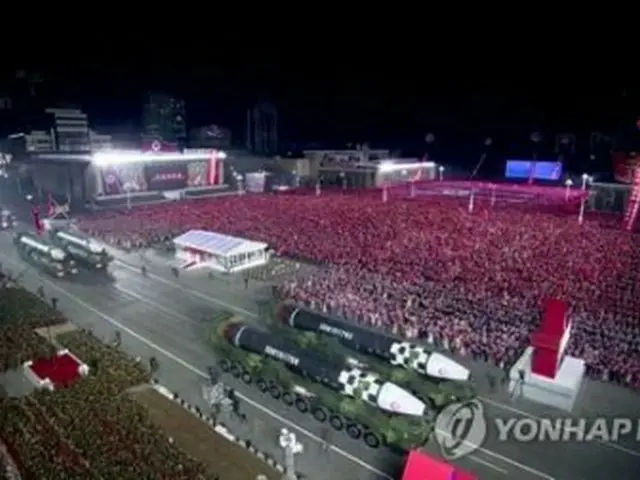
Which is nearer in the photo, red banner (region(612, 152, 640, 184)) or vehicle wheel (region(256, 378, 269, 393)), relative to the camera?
vehicle wheel (region(256, 378, 269, 393))

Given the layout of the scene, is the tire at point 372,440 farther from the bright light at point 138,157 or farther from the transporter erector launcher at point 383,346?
the bright light at point 138,157

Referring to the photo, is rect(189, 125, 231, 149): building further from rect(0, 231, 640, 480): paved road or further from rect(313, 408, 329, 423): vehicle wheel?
rect(313, 408, 329, 423): vehicle wheel

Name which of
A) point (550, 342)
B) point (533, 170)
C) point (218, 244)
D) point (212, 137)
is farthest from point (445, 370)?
point (212, 137)

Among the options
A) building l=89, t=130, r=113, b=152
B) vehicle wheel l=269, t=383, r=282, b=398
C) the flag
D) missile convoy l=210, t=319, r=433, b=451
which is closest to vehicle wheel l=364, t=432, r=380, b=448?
missile convoy l=210, t=319, r=433, b=451

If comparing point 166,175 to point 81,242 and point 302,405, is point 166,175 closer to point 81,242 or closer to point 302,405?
point 81,242

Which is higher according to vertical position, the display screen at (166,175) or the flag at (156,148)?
the flag at (156,148)

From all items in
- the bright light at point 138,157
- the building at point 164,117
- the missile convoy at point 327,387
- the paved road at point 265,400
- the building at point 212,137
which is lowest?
the paved road at point 265,400

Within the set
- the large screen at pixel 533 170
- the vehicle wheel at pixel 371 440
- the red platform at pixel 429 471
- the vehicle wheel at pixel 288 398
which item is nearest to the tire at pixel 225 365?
the vehicle wheel at pixel 288 398
